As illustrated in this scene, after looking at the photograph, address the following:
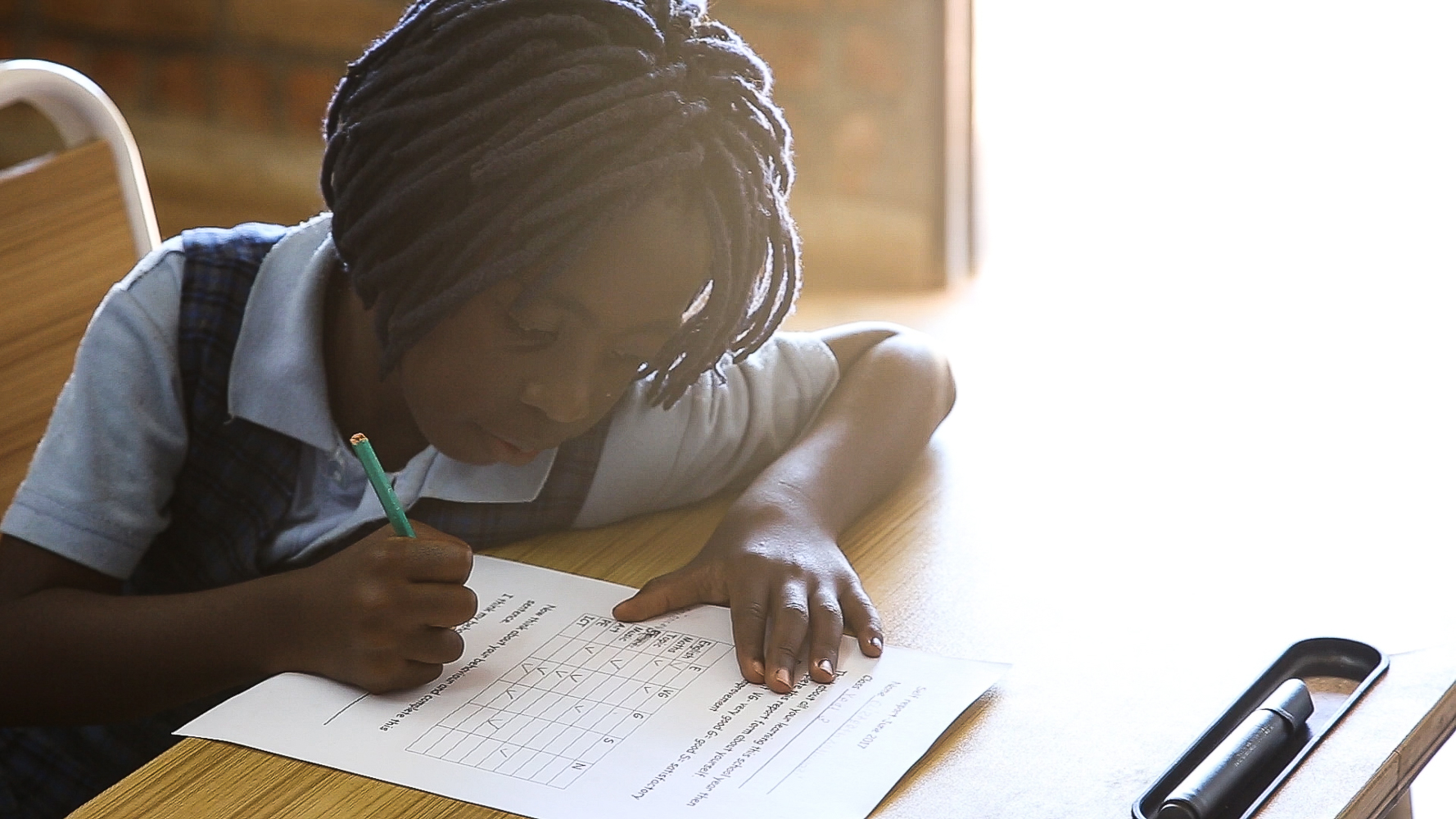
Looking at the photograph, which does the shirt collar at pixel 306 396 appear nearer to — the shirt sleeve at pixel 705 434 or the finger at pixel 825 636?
the shirt sleeve at pixel 705 434

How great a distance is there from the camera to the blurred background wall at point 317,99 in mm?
2572

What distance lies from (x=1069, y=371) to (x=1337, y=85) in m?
1.40

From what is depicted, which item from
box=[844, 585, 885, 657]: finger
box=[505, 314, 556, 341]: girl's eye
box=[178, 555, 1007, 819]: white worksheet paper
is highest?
box=[505, 314, 556, 341]: girl's eye

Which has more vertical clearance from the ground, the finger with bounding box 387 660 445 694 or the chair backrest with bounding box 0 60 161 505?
the chair backrest with bounding box 0 60 161 505

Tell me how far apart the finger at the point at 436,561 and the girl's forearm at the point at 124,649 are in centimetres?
9

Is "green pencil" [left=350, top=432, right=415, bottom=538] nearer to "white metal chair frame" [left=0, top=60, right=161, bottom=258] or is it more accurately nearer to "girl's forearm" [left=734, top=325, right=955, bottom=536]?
"girl's forearm" [left=734, top=325, right=955, bottom=536]

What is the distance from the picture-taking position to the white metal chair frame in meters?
1.12

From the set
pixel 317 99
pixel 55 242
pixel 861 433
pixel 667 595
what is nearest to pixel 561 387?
pixel 667 595

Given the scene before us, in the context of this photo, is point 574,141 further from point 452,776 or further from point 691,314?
point 452,776

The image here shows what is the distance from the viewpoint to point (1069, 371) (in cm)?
120

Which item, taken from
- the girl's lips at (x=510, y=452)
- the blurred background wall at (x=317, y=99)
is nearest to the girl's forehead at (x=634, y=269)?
the girl's lips at (x=510, y=452)

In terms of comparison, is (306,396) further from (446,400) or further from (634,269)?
(634,269)

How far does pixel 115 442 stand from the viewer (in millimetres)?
928

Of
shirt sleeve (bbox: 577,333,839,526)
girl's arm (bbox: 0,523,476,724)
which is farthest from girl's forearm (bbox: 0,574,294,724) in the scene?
shirt sleeve (bbox: 577,333,839,526)
